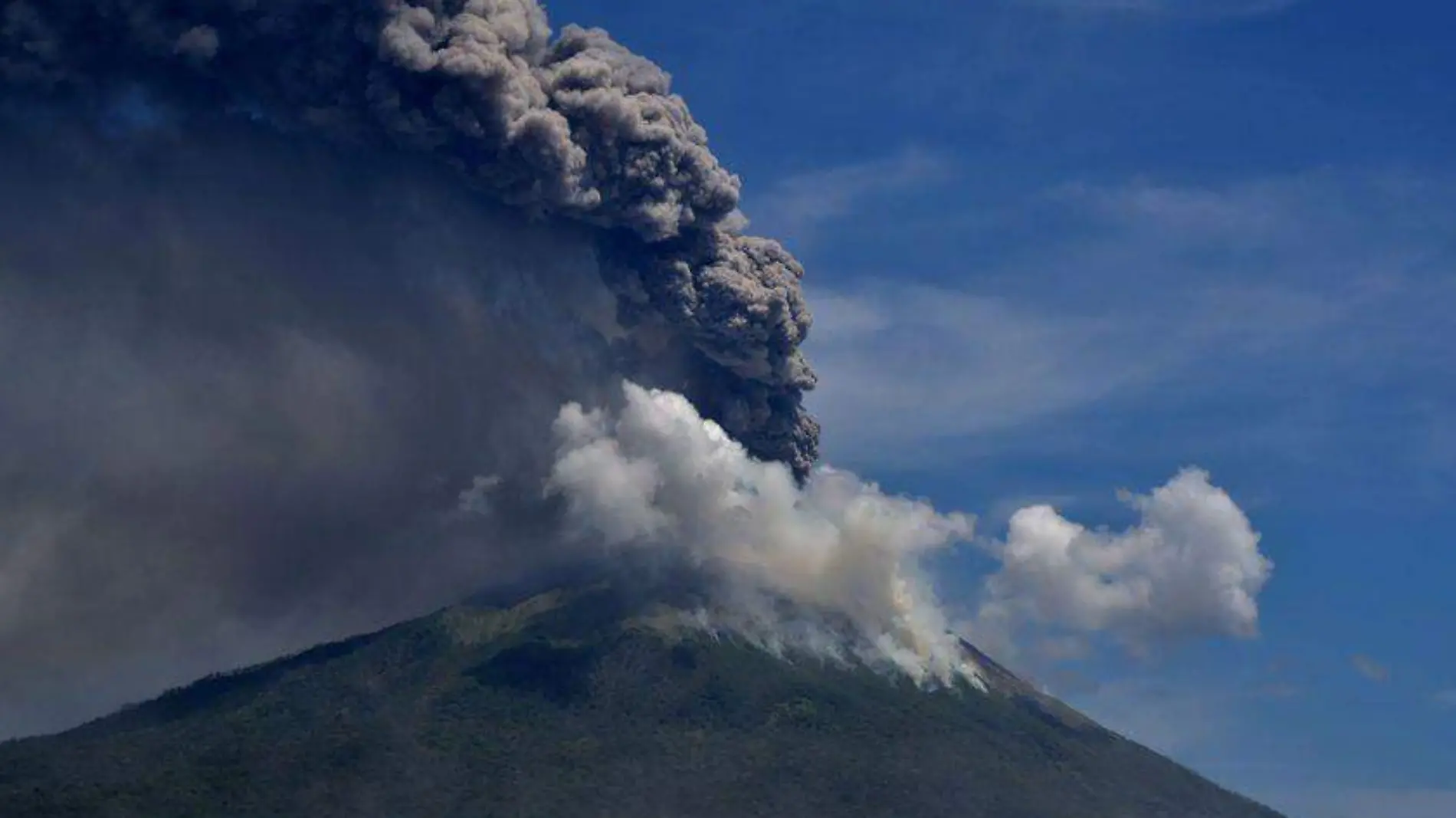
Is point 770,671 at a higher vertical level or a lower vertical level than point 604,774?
higher

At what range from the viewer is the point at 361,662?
131 m

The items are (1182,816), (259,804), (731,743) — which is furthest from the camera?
(1182,816)

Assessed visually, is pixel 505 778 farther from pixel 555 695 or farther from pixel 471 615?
pixel 471 615

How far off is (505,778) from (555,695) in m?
12.9

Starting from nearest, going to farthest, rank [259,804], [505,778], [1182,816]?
[259,804]
[505,778]
[1182,816]

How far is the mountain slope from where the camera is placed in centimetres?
11081

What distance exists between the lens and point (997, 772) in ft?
425

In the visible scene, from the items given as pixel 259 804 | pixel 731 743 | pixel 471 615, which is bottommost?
pixel 259 804

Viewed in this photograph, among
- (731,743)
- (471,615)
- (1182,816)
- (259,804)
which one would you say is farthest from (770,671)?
(259,804)

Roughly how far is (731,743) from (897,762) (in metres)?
11.3

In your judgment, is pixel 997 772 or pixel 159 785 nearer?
pixel 159 785

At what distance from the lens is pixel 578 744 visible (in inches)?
4815

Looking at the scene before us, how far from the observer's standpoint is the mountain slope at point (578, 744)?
11081cm

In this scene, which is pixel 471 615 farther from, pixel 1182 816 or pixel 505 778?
pixel 1182 816
